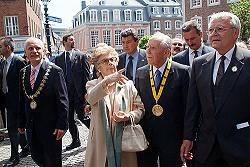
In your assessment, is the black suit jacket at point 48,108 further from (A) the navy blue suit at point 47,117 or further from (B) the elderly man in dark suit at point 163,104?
(B) the elderly man in dark suit at point 163,104

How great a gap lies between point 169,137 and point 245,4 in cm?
2443

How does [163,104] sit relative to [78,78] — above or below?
below

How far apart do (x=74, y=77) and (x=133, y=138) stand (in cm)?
387

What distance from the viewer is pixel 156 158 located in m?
3.88

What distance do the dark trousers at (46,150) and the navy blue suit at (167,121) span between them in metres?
1.35

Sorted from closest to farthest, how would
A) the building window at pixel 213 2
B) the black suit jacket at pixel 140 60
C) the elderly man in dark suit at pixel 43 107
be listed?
the elderly man in dark suit at pixel 43 107 → the black suit jacket at pixel 140 60 → the building window at pixel 213 2

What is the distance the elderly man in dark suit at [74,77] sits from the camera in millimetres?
7273

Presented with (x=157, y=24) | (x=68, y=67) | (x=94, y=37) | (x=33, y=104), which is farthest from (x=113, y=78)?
(x=157, y=24)

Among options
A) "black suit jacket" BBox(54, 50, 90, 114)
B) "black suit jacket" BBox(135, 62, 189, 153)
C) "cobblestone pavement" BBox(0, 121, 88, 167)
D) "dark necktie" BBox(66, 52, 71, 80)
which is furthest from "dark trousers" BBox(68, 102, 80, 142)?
"black suit jacket" BBox(135, 62, 189, 153)

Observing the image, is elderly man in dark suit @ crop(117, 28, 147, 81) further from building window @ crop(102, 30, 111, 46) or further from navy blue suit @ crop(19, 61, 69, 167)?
building window @ crop(102, 30, 111, 46)

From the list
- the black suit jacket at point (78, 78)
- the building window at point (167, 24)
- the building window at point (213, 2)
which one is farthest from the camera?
the building window at point (167, 24)

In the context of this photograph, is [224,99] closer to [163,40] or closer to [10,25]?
[163,40]

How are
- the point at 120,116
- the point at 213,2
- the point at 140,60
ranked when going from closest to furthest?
1. the point at 120,116
2. the point at 140,60
3. the point at 213,2

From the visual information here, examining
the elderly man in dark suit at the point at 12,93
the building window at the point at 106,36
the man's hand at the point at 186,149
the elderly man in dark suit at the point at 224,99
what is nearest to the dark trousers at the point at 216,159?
the elderly man in dark suit at the point at 224,99
